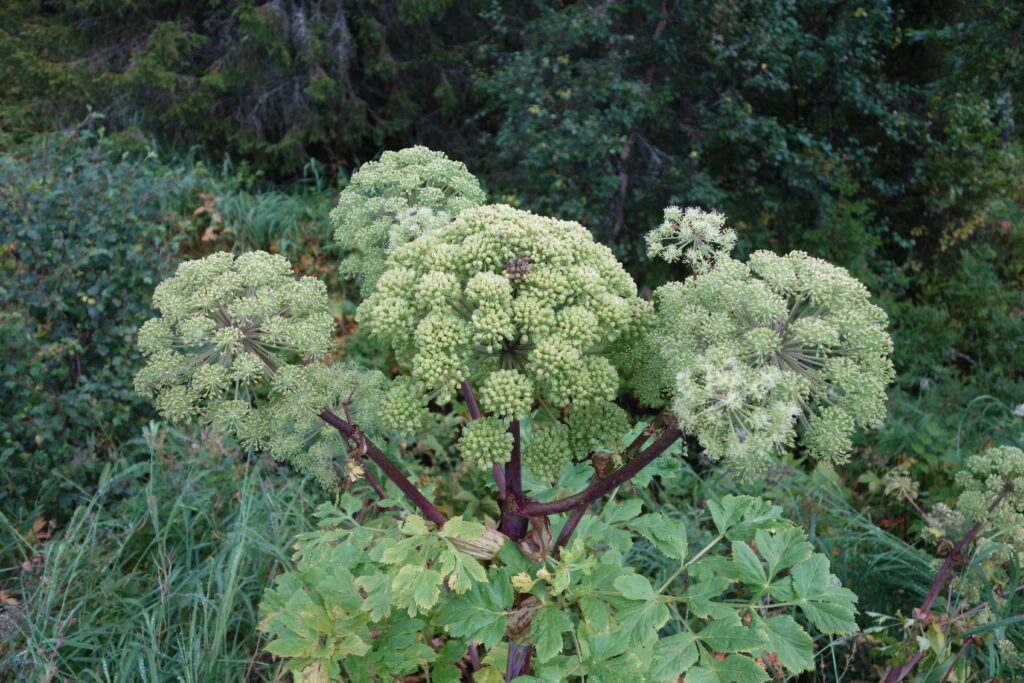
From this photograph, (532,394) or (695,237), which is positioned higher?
(695,237)

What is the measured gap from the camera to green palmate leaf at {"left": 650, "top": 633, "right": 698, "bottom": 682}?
83.6 inches

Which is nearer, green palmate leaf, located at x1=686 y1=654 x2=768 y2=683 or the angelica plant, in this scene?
the angelica plant

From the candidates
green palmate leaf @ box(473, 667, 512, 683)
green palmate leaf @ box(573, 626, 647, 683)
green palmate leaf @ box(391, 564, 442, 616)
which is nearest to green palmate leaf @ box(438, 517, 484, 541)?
green palmate leaf @ box(391, 564, 442, 616)

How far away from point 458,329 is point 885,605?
340 centimetres

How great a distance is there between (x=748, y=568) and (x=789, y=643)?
0.86 ft

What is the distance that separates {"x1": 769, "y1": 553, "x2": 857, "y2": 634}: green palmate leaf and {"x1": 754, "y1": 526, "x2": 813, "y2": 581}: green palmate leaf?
27 mm

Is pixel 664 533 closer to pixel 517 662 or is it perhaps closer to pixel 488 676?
pixel 517 662

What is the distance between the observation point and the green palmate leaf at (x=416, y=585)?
80.4 inches

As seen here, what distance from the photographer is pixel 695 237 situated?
2.09m

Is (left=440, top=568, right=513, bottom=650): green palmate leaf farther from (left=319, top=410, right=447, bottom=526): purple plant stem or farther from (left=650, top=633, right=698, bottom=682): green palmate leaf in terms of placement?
(left=650, top=633, right=698, bottom=682): green palmate leaf

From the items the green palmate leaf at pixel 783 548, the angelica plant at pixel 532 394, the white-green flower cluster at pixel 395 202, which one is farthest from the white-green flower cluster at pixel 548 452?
the green palmate leaf at pixel 783 548

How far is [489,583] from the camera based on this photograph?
2.20m

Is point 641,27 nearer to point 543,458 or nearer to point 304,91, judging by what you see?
point 304,91

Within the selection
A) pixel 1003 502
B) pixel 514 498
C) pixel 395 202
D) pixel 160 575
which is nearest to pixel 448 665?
pixel 514 498
